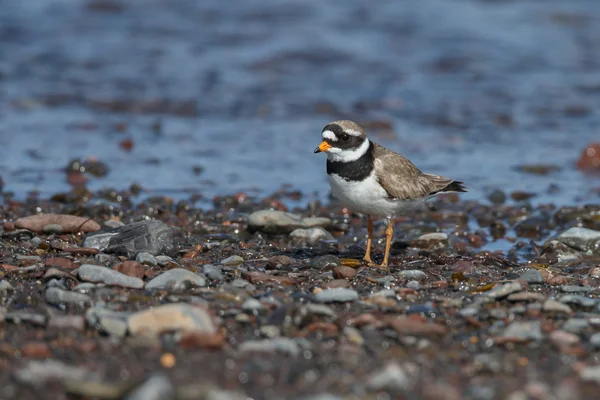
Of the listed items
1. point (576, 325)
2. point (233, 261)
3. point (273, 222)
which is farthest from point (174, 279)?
point (576, 325)

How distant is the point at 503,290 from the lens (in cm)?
625

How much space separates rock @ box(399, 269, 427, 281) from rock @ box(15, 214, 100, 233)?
10.1 feet

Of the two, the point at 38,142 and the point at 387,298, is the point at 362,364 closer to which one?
the point at 387,298

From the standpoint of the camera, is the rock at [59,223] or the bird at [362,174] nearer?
the bird at [362,174]

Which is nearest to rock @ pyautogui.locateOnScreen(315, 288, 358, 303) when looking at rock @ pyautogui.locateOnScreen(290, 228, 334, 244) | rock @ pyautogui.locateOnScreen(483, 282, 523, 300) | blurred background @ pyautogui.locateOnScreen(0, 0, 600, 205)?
rock @ pyautogui.locateOnScreen(483, 282, 523, 300)

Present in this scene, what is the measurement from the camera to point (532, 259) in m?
8.38

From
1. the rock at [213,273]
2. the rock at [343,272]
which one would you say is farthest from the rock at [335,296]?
the rock at [213,273]

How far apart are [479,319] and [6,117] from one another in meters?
9.78

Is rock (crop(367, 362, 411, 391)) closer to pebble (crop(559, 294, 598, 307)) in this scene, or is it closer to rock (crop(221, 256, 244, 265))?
pebble (crop(559, 294, 598, 307))

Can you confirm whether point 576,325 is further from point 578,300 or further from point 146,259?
point 146,259

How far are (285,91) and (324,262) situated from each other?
8.51 meters

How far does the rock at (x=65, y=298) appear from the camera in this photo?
19.1 feet

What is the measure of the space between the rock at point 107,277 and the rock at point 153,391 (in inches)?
80.0

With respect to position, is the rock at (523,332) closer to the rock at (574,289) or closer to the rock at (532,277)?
the rock at (574,289)
